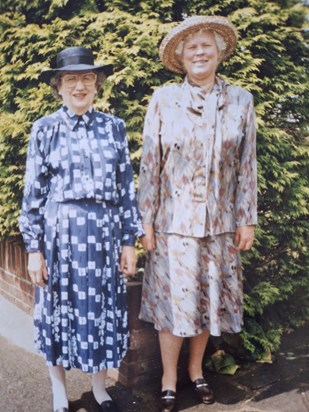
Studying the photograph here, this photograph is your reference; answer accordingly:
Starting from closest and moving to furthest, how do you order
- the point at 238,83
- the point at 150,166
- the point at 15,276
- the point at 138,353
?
the point at 150,166 < the point at 138,353 < the point at 238,83 < the point at 15,276

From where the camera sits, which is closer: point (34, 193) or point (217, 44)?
point (34, 193)

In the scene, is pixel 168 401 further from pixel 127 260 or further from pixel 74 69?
pixel 74 69

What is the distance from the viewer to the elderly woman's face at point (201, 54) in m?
2.58

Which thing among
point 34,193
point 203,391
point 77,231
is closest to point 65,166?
point 34,193

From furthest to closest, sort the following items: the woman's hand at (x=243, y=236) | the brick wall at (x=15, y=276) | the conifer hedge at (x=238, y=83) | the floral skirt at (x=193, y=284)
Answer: the brick wall at (x=15, y=276)
the conifer hedge at (x=238, y=83)
the woman's hand at (x=243, y=236)
the floral skirt at (x=193, y=284)

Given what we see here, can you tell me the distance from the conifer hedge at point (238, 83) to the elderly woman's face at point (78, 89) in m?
0.69

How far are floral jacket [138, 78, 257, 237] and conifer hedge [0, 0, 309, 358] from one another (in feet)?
1.88

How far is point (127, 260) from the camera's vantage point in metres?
2.59

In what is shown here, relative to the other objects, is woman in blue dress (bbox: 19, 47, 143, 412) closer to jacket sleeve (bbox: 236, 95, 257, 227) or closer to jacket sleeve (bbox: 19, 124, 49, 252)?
jacket sleeve (bbox: 19, 124, 49, 252)

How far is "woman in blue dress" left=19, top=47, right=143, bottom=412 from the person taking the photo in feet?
7.95

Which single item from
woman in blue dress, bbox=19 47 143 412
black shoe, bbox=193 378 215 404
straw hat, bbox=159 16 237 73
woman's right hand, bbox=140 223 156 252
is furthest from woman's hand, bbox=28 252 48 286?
straw hat, bbox=159 16 237 73

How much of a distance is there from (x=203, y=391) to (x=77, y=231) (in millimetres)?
1340

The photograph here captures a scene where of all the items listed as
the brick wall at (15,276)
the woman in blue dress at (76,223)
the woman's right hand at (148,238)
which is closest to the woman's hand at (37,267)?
the woman in blue dress at (76,223)

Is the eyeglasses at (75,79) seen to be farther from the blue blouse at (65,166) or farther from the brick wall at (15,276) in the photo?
the brick wall at (15,276)
